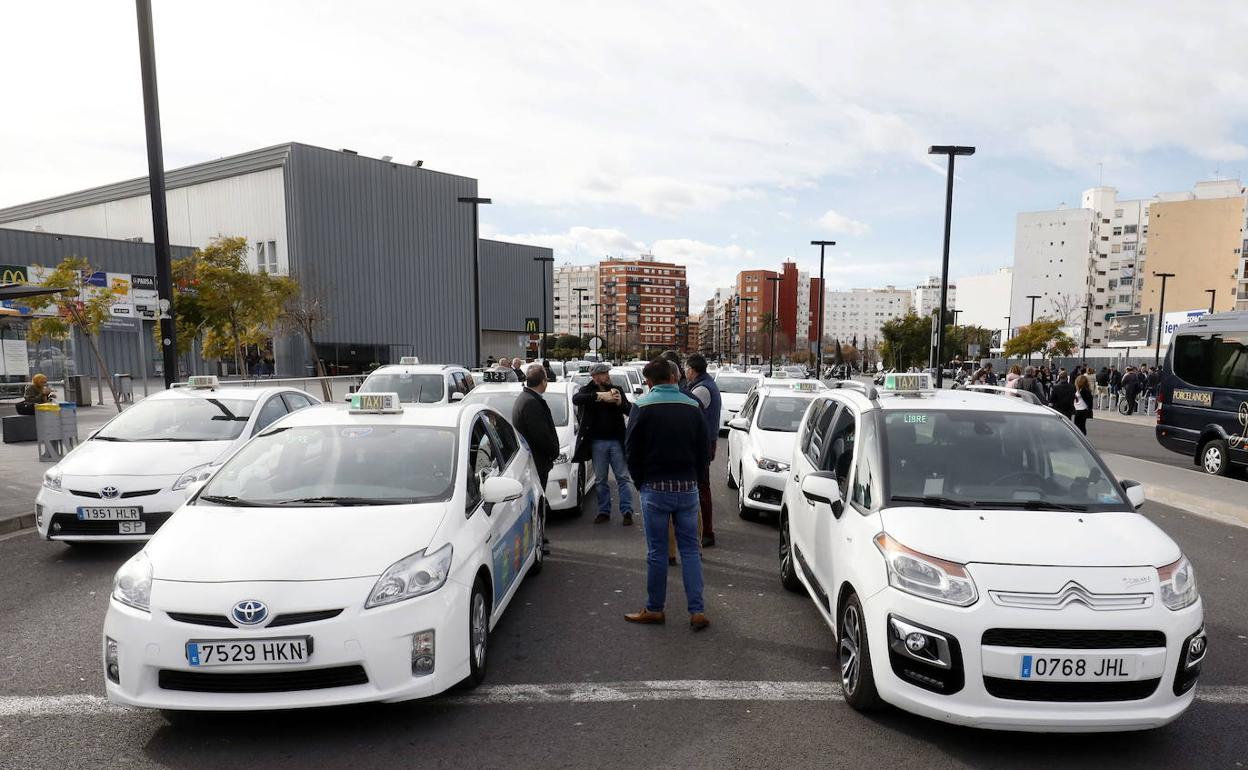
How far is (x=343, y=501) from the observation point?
433cm

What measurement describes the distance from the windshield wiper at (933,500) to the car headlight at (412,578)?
2450 mm

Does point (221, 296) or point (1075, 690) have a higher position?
point (221, 296)

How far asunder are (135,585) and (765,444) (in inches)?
258

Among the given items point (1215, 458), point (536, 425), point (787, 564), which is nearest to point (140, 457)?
point (536, 425)

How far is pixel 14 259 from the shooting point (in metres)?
32.2

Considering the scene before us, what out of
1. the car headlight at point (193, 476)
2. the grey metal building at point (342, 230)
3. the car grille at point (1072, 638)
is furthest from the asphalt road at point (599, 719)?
the grey metal building at point (342, 230)

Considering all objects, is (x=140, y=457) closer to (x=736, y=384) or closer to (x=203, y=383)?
(x=203, y=383)

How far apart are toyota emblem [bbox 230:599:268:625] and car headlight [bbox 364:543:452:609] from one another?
1.47 feet

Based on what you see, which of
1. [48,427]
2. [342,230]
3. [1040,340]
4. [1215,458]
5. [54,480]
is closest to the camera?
[54,480]

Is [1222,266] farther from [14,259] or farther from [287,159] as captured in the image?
[14,259]

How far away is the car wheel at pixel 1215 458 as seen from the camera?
12414 millimetres

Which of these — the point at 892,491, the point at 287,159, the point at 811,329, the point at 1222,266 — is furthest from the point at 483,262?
the point at 811,329

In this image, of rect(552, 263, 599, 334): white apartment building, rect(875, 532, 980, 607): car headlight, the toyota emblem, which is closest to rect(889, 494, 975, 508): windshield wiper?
rect(875, 532, 980, 607): car headlight

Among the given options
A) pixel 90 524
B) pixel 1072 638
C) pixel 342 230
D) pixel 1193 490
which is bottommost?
pixel 1193 490
